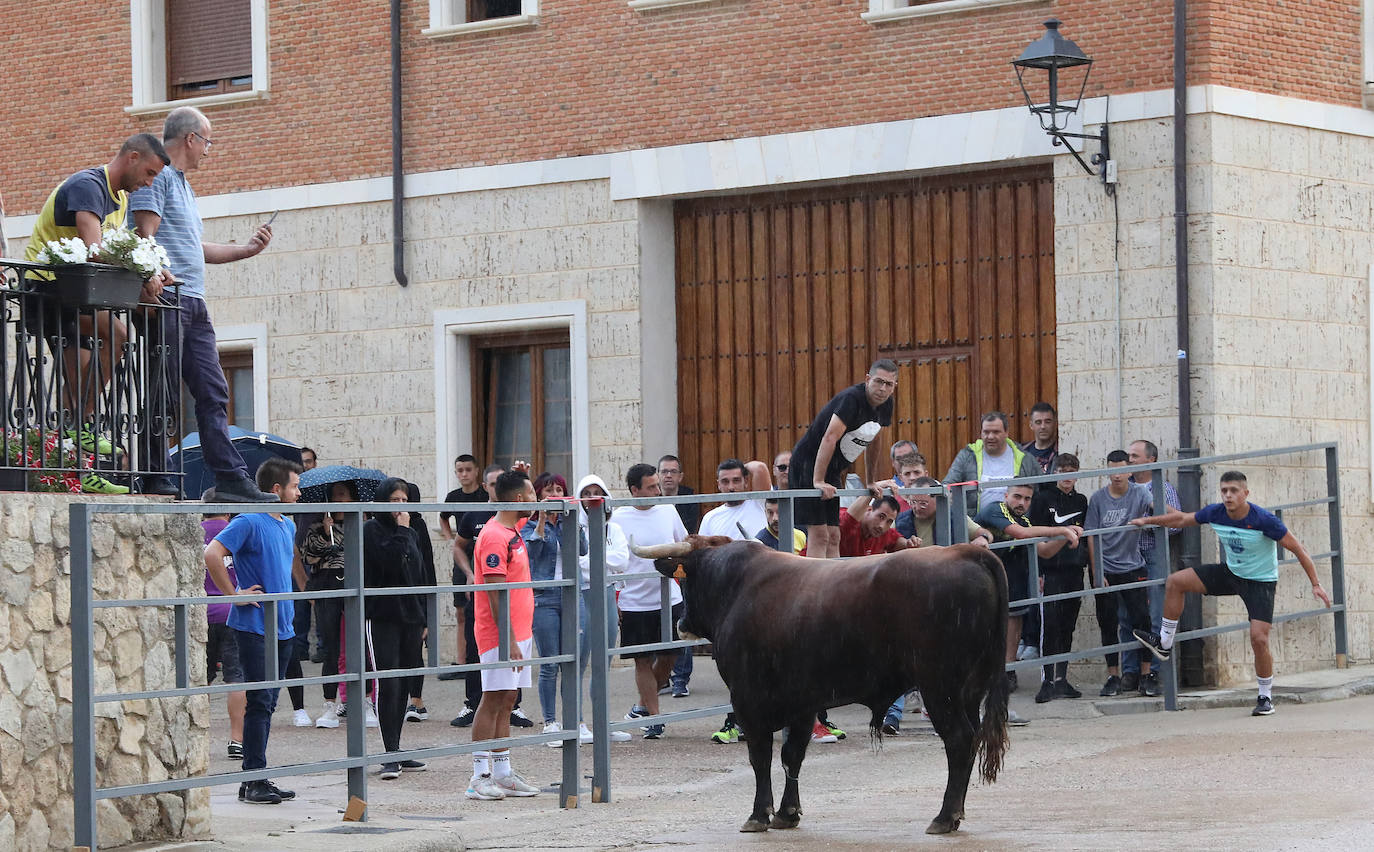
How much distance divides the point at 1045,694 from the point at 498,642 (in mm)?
5143

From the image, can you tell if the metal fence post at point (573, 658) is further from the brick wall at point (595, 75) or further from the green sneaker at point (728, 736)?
the brick wall at point (595, 75)

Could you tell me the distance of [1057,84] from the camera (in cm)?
1655

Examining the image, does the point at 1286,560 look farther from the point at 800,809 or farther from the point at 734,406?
the point at 800,809

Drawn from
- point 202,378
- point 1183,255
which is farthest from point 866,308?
point 202,378

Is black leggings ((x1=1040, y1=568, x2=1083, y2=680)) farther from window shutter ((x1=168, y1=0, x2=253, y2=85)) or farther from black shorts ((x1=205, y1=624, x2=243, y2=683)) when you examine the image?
window shutter ((x1=168, y1=0, x2=253, y2=85))

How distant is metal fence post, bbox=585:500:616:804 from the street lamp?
6.54 m

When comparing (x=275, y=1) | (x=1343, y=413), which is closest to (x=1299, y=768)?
(x=1343, y=413)

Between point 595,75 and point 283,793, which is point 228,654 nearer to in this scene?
point 283,793

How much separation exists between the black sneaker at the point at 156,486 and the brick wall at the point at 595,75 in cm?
925

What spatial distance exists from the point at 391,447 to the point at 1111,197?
7318 mm

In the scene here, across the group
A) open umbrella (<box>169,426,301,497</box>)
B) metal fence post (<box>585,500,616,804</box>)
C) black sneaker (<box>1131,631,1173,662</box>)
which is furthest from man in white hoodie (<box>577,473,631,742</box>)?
open umbrella (<box>169,426,301,497</box>)

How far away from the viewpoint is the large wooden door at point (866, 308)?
57.2 feet

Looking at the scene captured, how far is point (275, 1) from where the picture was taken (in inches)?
823

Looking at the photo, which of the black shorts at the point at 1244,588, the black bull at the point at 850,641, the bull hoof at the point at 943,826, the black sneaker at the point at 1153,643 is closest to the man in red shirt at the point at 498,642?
the black bull at the point at 850,641
